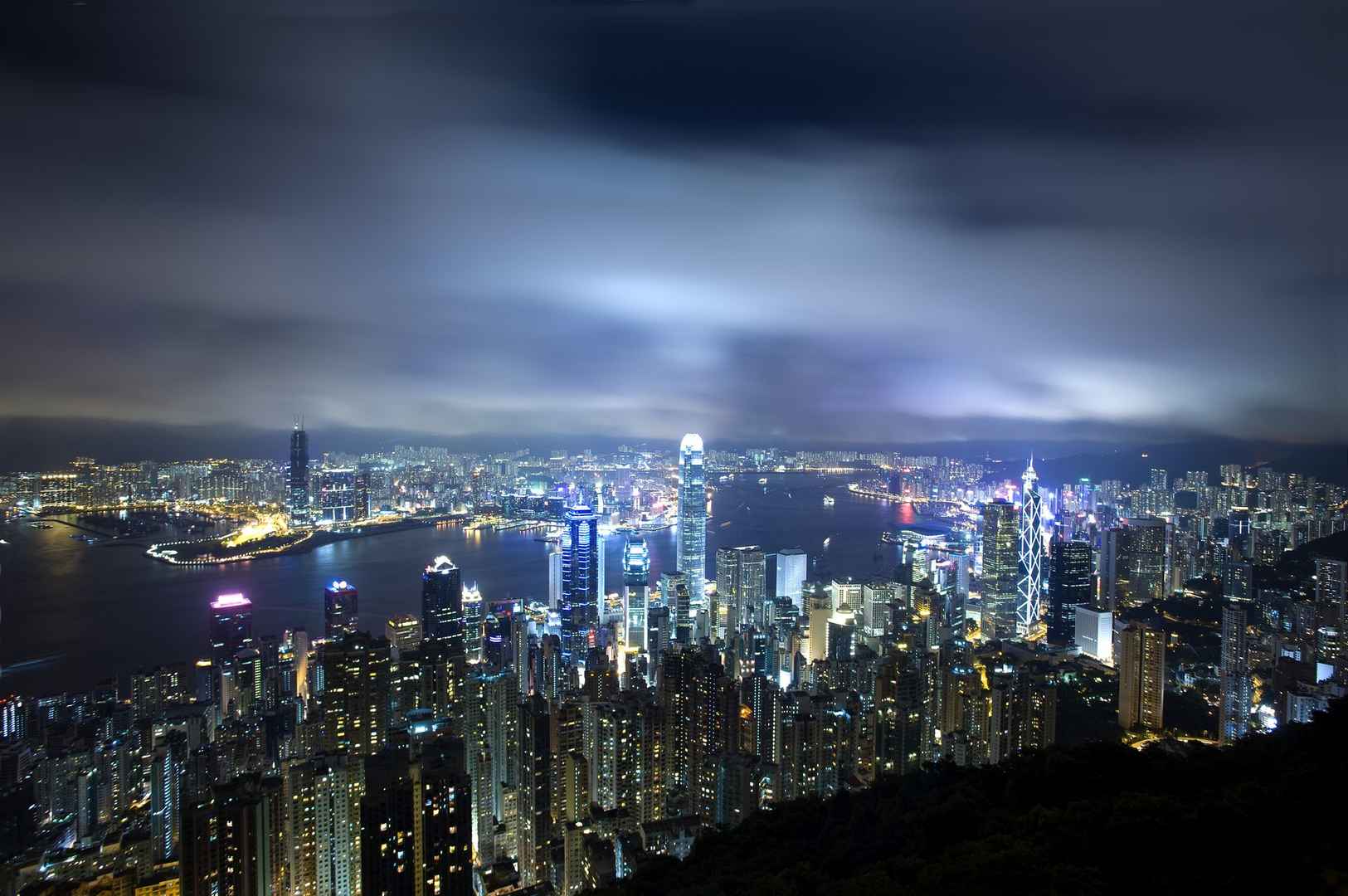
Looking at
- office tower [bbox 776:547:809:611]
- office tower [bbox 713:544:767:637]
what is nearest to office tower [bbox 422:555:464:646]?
office tower [bbox 713:544:767:637]

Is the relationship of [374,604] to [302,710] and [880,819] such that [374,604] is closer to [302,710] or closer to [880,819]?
[302,710]

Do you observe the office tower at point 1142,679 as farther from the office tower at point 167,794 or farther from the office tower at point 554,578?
the office tower at point 167,794

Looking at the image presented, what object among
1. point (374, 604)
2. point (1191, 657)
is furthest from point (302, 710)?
point (1191, 657)

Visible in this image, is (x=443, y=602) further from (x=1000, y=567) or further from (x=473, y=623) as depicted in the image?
(x=1000, y=567)

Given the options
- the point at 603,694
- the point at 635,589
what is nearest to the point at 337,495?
the point at 603,694

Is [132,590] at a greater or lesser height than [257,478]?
lesser

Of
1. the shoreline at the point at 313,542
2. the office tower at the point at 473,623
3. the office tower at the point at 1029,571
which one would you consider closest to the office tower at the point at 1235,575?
the office tower at the point at 1029,571
